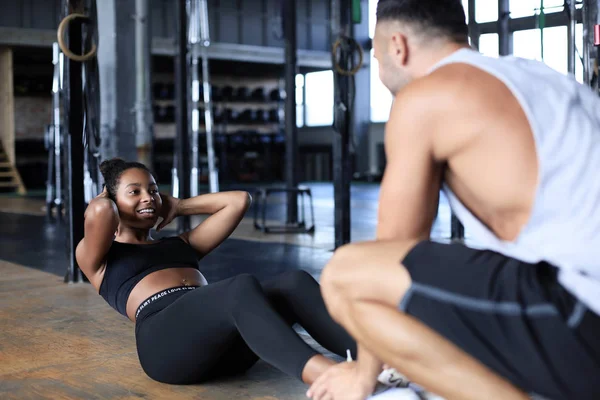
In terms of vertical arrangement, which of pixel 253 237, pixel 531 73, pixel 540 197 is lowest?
pixel 253 237

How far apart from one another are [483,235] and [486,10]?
211 inches

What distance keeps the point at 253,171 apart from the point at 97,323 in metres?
14.6

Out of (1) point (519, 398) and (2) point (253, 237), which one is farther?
(2) point (253, 237)

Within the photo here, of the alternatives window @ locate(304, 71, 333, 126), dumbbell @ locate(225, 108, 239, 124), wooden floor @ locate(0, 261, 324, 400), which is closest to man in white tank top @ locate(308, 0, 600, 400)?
wooden floor @ locate(0, 261, 324, 400)

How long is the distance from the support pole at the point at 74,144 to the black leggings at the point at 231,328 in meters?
1.88

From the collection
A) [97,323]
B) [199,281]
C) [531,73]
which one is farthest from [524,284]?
[97,323]

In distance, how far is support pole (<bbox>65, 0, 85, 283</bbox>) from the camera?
3.78 metres

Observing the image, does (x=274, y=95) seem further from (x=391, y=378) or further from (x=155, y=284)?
(x=391, y=378)

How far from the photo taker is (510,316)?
1203 mm

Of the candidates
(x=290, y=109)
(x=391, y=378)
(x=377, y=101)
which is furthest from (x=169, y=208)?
(x=377, y=101)

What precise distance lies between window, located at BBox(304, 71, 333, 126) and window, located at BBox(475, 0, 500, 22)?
1131cm

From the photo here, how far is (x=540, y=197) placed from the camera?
3.92 ft

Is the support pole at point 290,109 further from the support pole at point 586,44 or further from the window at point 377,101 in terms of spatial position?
Result: the window at point 377,101

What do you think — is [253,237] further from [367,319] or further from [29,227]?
[367,319]
